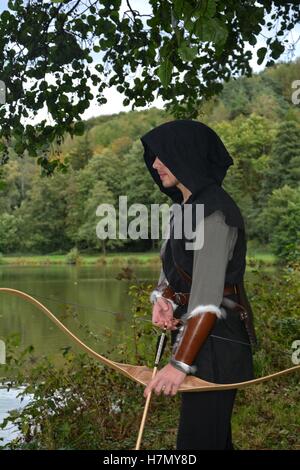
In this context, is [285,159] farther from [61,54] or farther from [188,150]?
[188,150]

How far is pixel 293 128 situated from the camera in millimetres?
48594

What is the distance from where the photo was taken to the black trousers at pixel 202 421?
224 cm

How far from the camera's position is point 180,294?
7.67 feet

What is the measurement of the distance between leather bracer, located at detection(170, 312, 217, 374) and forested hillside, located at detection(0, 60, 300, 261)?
35082 mm

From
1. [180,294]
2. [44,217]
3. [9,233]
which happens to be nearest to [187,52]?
[180,294]

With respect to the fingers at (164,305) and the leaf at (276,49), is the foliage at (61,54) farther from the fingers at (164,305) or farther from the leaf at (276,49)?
the fingers at (164,305)

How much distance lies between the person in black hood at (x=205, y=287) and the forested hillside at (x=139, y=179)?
34.9 meters

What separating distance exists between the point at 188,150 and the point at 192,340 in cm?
64

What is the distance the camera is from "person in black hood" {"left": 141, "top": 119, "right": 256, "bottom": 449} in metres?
2.12

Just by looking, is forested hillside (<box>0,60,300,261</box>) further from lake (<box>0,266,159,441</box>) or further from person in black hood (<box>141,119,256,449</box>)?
person in black hood (<box>141,119,256,449</box>)

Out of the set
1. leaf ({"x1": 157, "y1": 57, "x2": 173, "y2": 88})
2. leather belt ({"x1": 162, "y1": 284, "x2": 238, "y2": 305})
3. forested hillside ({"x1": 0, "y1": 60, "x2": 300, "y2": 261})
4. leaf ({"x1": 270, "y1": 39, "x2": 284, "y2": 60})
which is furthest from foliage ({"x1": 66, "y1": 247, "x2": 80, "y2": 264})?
leather belt ({"x1": 162, "y1": 284, "x2": 238, "y2": 305})
